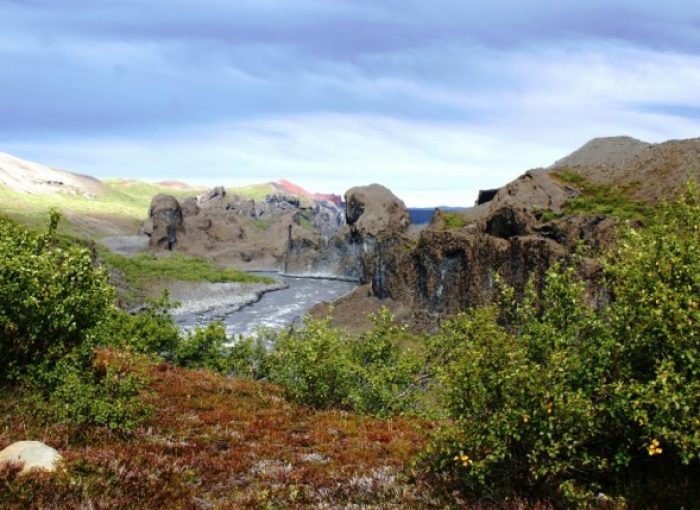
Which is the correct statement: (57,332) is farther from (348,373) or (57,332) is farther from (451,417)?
(451,417)

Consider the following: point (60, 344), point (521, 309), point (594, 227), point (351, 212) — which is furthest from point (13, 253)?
point (351, 212)

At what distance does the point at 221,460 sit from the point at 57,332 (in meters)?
6.32

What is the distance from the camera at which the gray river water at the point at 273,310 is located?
4318 inches

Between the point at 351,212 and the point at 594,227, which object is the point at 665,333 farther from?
the point at 351,212

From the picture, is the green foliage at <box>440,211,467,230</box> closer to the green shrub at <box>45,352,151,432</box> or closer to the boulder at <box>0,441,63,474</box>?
the green shrub at <box>45,352,151,432</box>

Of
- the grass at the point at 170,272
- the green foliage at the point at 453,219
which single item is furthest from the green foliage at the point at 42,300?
the grass at the point at 170,272

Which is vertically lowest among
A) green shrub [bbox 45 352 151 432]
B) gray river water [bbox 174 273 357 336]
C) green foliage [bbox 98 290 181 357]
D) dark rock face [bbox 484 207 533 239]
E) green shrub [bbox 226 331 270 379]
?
gray river water [bbox 174 273 357 336]

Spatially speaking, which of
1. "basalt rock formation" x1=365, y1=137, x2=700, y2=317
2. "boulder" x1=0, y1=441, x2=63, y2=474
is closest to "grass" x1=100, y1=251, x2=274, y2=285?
"basalt rock formation" x1=365, y1=137, x2=700, y2=317

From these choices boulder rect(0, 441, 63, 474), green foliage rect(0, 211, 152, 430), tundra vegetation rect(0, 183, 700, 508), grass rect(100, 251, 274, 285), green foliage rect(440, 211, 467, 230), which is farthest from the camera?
grass rect(100, 251, 274, 285)

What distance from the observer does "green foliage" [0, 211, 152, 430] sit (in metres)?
15.8

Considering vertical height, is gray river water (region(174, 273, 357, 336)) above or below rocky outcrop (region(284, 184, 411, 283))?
below

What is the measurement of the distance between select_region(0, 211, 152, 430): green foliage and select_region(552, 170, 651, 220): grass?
6633cm

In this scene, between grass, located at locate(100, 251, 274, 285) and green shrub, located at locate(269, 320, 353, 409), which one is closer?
green shrub, located at locate(269, 320, 353, 409)

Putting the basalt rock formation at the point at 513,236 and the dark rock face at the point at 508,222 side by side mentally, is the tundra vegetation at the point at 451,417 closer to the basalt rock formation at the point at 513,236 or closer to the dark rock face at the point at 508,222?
the basalt rock formation at the point at 513,236
